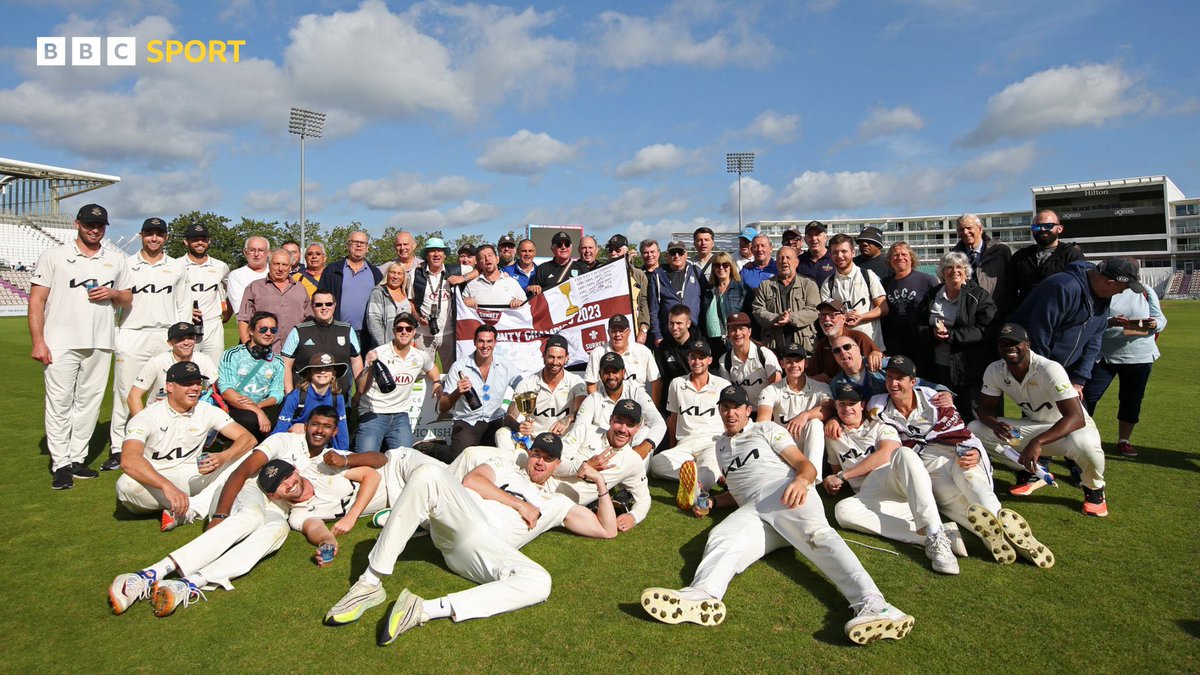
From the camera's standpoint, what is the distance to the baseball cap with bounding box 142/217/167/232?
6.96 metres

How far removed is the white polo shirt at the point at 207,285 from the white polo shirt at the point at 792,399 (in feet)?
21.5

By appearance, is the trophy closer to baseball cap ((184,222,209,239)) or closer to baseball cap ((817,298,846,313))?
baseball cap ((817,298,846,313))

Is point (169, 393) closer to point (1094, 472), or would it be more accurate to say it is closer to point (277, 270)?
point (277, 270)

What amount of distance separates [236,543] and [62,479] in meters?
3.23

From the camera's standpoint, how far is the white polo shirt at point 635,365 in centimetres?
754

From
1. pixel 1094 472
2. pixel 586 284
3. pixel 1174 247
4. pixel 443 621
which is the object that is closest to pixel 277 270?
pixel 586 284

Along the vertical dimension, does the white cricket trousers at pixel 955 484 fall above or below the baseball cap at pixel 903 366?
below

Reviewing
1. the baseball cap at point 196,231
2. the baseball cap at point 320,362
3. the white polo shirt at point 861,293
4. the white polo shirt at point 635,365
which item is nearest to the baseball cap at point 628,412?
the white polo shirt at point 635,365

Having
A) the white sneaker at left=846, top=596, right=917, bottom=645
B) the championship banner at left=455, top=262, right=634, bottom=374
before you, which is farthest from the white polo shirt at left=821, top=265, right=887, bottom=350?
the white sneaker at left=846, top=596, right=917, bottom=645

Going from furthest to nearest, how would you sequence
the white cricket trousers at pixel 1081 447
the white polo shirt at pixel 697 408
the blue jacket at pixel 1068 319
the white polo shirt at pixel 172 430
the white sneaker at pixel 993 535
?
1. the white polo shirt at pixel 697 408
2. the blue jacket at pixel 1068 319
3. the white cricket trousers at pixel 1081 447
4. the white polo shirt at pixel 172 430
5. the white sneaker at pixel 993 535

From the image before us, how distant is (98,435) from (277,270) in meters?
4.15

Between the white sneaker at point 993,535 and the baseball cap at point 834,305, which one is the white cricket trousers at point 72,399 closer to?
the baseball cap at point 834,305

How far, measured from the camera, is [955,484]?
5367 millimetres

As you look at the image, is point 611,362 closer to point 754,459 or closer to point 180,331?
point 754,459
